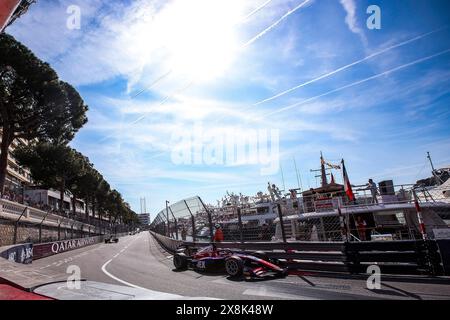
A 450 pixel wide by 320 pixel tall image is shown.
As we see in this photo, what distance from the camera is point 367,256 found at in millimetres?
7863

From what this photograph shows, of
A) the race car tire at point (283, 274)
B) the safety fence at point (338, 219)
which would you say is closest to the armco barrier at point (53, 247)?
the safety fence at point (338, 219)

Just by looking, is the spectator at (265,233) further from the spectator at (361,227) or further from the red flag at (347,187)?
the spectator at (361,227)

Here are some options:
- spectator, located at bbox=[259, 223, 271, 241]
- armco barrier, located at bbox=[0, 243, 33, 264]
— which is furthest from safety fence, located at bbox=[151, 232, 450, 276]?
armco barrier, located at bbox=[0, 243, 33, 264]

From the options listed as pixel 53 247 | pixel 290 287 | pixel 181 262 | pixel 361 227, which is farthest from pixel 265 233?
pixel 53 247

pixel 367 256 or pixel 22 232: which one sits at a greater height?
pixel 22 232

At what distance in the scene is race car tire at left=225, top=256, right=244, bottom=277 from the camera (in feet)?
27.5

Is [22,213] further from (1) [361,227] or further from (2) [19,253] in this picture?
(1) [361,227]

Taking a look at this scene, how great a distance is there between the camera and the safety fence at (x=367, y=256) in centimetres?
711

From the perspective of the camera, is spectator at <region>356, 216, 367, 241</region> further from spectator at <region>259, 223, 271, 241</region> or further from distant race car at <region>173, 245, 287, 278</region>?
distant race car at <region>173, 245, 287, 278</region>

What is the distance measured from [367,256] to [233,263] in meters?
3.43

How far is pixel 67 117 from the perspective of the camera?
33.2 m

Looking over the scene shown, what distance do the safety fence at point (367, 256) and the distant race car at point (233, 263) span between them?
63 centimetres

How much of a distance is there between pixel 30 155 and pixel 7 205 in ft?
79.6
